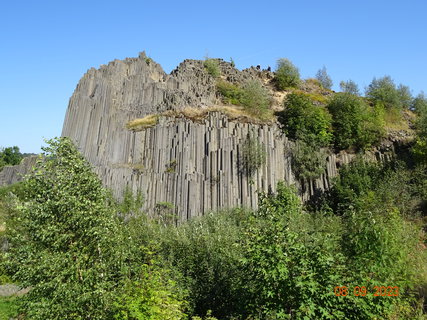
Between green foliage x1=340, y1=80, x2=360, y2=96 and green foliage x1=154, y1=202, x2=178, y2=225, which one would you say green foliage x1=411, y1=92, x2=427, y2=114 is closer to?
green foliage x1=340, y1=80, x2=360, y2=96

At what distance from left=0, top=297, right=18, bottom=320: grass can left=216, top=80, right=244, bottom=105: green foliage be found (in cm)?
2385

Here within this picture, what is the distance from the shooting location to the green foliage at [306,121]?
28.1 meters

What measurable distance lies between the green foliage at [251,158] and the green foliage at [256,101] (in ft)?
27.5

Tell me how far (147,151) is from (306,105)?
13907 millimetres

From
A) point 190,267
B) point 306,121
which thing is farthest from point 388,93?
point 190,267

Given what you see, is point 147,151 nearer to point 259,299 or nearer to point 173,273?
point 173,273

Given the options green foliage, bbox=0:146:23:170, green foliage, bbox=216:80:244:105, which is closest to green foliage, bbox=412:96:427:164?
green foliage, bbox=216:80:244:105

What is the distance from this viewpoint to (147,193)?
23.1 m

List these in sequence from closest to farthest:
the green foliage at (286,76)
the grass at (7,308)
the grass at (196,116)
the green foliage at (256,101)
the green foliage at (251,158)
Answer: the grass at (7,308) < the green foliage at (251,158) < the grass at (196,116) < the green foliage at (256,101) < the green foliage at (286,76)

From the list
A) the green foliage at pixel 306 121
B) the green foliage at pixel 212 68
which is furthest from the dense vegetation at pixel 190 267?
the green foliage at pixel 212 68

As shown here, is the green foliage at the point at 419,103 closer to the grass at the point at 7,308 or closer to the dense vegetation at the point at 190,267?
the dense vegetation at the point at 190,267

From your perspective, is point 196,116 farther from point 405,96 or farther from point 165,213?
point 405,96

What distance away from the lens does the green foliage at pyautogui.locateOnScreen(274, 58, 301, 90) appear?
131 ft

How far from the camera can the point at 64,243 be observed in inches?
370
